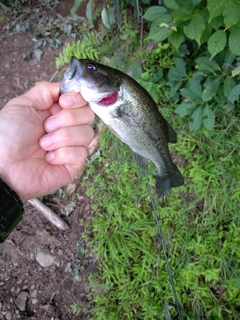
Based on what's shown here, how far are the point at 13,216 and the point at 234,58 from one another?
5.83 feet

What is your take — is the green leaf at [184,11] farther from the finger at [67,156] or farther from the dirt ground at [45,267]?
the dirt ground at [45,267]

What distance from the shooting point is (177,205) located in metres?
2.92

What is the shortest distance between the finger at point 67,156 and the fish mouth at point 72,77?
30 cm

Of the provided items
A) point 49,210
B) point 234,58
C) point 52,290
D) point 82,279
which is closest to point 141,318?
point 82,279

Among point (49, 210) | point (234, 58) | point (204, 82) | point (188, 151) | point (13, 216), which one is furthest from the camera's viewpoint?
point (49, 210)

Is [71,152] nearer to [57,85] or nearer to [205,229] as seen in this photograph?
[57,85]

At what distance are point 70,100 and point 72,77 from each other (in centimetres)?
11

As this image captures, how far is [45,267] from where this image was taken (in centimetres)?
316

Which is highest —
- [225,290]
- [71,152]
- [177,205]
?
[71,152]

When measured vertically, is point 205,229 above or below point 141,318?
above

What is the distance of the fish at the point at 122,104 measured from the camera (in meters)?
1.55

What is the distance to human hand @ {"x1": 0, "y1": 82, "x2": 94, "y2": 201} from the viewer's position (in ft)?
5.49

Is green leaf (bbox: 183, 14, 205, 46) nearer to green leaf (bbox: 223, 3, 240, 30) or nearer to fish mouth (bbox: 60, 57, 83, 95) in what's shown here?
green leaf (bbox: 223, 3, 240, 30)

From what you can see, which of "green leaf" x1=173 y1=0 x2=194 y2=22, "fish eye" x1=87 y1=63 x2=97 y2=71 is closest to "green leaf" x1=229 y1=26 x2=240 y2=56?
"green leaf" x1=173 y1=0 x2=194 y2=22
